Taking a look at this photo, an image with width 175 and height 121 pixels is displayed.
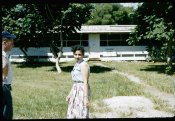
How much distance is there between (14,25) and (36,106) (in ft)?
42.9

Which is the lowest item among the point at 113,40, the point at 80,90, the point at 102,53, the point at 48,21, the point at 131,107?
the point at 131,107

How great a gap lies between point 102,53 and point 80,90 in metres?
20.5

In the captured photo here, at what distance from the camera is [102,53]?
24.2 metres

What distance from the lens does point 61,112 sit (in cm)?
569

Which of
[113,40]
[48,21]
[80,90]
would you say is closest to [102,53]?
[113,40]

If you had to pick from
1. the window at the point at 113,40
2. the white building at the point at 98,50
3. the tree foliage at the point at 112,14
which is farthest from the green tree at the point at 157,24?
the tree foliage at the point at 112,14

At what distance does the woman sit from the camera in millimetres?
3628

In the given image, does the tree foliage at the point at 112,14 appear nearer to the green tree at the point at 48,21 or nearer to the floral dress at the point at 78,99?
the green tree at the point at 48,21

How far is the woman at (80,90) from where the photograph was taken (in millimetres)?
3628

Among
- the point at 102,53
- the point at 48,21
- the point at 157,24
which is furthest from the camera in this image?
the point at 102,53

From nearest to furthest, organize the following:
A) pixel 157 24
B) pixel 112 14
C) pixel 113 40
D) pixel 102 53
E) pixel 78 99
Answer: pixel 78 99 → pixel 157 24 → pixel 102 53 → pixel 113 40 → pixel 112 14

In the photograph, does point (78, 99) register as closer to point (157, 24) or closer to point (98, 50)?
point (157, 24)

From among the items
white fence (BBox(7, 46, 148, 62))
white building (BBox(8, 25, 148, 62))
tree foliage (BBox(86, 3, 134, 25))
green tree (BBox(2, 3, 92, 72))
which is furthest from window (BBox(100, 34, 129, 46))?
tree foliage (BBox(86, 3, 134, 25))

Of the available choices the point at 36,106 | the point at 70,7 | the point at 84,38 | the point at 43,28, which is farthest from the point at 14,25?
the point at 36,106
